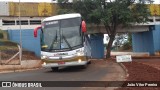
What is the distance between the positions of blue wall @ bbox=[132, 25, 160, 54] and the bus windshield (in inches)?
1461

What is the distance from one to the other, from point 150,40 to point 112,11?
17617mm

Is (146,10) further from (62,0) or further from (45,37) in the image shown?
(45,37)

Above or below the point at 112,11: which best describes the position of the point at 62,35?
below

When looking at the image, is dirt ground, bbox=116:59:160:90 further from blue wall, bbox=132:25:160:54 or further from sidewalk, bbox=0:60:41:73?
blue wall, bbox=132:25:160:54

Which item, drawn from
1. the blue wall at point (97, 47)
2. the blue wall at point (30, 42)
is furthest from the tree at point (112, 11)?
the blue wall at point (97, 47)

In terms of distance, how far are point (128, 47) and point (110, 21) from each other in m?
58.4

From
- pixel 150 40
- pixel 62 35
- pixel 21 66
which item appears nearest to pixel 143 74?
pixel 62 35

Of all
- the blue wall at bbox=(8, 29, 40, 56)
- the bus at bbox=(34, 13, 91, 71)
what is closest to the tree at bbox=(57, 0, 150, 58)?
the blue wall at bbox=(8, 29, 40, 56)

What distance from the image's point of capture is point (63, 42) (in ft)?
70.8

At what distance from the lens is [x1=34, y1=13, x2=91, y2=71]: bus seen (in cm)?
2134

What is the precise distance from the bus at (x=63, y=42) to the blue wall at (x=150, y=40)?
122 feet

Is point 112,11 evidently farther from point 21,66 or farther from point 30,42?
point 21,66

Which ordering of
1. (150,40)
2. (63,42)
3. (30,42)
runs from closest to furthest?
(63,42), (30,42), (150,40)

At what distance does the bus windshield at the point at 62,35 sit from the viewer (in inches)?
849
